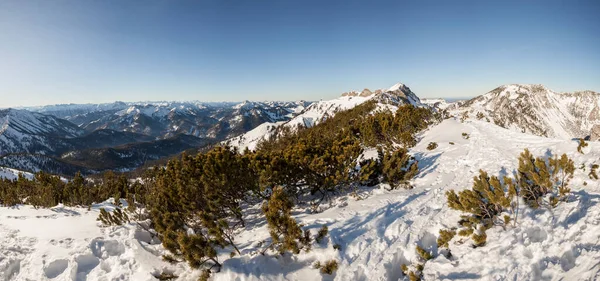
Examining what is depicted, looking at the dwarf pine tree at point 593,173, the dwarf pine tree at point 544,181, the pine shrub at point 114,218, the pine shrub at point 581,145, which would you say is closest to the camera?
the dwarf pine tree at point 544,181

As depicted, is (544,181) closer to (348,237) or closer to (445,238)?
(445,238)

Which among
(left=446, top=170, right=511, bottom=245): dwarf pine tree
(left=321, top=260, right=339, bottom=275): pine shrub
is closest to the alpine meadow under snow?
(left=321, top=260, right=339, bottom=275): pine shrub

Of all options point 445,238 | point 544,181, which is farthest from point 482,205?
point 544,181

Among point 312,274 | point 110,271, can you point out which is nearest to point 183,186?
point 110,271

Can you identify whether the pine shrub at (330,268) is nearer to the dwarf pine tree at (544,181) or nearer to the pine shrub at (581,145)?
the dwarf pine tree at (544,181)

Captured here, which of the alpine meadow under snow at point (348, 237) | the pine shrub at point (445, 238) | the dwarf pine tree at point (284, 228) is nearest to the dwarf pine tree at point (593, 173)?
the alpine meadow under snow at point (348, 237)

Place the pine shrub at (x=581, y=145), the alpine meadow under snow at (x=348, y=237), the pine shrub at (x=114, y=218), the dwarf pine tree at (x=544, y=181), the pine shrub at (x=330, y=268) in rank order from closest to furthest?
1. the alpine meadow under snow at (x=348, y=237)
2. the pine shrub at (x=330, y=268)
3. the dwarf pine tree at (x=544, y=181)
4. the pine shrub at (x=581, y=145)
5. the pine shrub at (x=114, y=218)

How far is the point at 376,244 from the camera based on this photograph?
10133mm

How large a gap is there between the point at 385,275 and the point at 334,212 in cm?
446

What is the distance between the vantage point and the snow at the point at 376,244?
7.76 m

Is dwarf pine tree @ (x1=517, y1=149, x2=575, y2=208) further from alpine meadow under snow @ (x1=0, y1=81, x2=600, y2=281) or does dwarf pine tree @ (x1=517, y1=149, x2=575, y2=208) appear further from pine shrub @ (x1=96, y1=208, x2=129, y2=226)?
pine shrub @ (x1=96, y1=208, x2=129, y2=226)

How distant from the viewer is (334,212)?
1298 centimetres

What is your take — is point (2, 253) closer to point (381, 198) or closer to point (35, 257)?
point (35, 257)

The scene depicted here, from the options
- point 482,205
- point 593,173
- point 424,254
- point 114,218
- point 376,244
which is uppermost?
point 593,173
